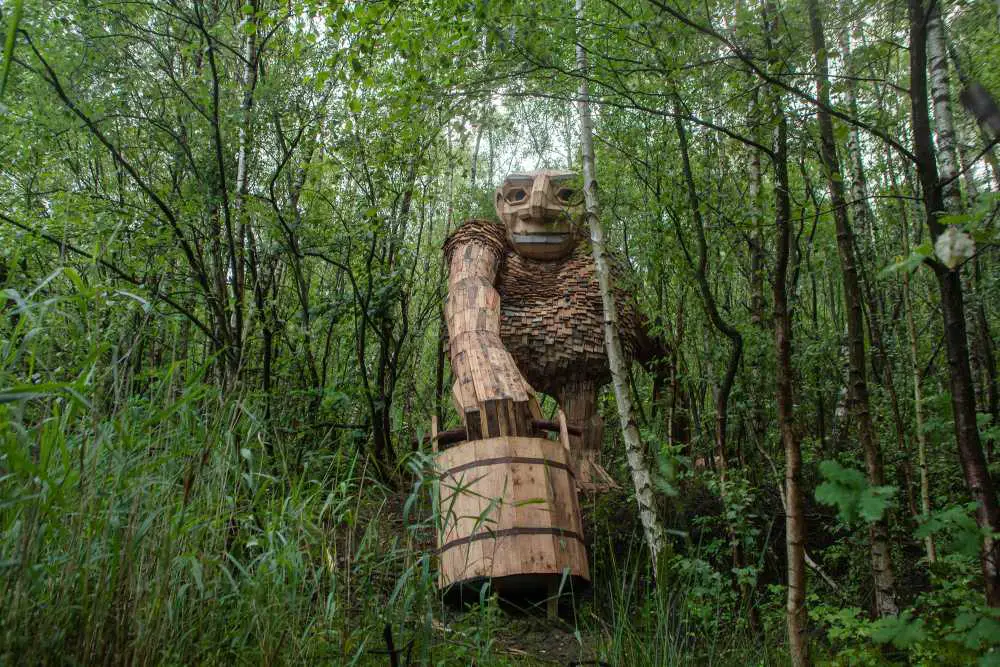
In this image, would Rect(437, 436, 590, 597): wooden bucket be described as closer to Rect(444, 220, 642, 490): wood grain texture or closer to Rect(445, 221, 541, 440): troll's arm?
Rect(445, 221, 541, 440): troll's arm

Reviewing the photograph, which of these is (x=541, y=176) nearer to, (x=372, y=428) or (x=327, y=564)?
(x=372, y=428)

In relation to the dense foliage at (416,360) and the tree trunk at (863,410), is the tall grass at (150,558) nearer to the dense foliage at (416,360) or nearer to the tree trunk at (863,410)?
the dense foliage at (416,360)

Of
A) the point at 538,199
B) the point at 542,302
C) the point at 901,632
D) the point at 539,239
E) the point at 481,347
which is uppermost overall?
the point at 538,199

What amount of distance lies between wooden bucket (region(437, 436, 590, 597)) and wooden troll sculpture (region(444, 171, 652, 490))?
684 millimetres

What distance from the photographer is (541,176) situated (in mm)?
4742

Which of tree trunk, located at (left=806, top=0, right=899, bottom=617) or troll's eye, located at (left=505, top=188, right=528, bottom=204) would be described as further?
troll's eye, located at (left=505, top=188, right=528, bottom=204)

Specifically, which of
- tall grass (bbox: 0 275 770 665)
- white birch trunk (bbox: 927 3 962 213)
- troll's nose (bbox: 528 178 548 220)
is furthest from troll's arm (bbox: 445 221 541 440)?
white birch trunk (bbox: 927 3 962 213)

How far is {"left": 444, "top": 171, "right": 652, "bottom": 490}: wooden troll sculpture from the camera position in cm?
423

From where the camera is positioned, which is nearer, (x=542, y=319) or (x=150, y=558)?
(x=150, y=558)

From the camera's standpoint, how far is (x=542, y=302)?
4609 mm

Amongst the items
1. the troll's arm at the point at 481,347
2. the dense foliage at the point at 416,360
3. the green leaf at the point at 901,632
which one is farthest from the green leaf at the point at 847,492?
the troll's arm at the point at 481,347

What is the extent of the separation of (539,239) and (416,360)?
237 cm

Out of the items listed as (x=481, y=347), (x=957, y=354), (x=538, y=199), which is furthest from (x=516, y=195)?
(x=957, y=354)

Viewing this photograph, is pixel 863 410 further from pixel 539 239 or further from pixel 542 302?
pixel 539 239
